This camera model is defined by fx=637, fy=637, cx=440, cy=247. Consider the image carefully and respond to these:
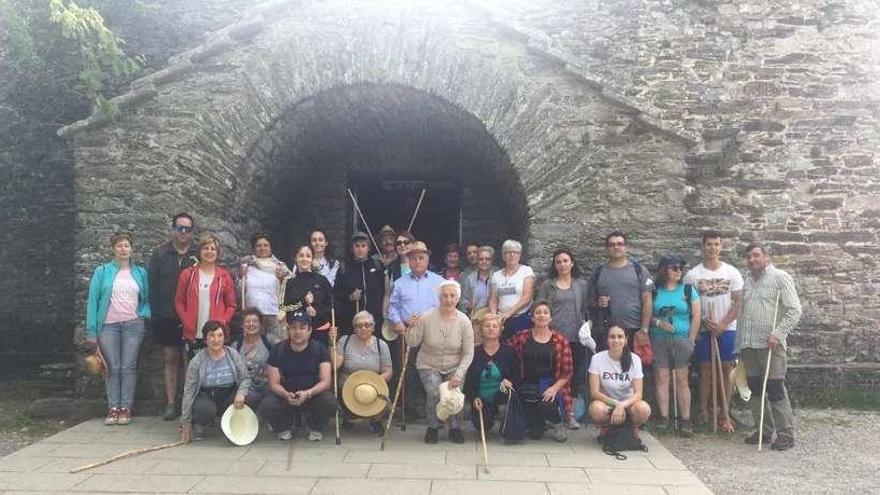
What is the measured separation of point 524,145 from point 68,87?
21.8ft

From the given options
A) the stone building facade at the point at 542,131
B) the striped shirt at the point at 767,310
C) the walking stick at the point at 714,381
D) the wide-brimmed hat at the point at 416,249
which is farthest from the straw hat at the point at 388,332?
the striped shirt at the point at 767,310

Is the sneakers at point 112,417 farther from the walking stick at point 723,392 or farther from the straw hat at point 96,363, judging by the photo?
the walking stick at point 723,392

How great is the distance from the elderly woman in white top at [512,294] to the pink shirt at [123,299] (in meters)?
3.14

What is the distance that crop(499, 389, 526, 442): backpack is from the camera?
4.96 meters

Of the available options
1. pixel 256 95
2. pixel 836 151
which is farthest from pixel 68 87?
pixel 836 151

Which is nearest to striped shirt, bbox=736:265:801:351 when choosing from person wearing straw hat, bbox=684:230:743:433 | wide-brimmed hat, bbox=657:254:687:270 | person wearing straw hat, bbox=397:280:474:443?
person wearing straw hat, bbox=684:230:743:433

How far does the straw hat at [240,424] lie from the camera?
4914 mm

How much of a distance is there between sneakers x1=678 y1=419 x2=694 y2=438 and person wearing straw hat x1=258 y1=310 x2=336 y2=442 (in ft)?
9.63

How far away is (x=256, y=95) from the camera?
6.20 m

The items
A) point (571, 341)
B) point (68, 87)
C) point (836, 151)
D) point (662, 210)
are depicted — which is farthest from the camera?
point (68, 87)

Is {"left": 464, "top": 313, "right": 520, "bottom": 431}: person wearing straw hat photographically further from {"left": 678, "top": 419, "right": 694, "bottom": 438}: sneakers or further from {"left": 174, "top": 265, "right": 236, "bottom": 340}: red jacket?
{"left": 174, "top": 265, "right": 236, "bottom": 340}: red jacket

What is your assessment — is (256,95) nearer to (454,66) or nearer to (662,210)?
(454,66)

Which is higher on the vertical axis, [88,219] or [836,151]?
[836,151]

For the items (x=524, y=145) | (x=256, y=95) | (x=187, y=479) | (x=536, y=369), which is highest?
(x=256, y=95)
